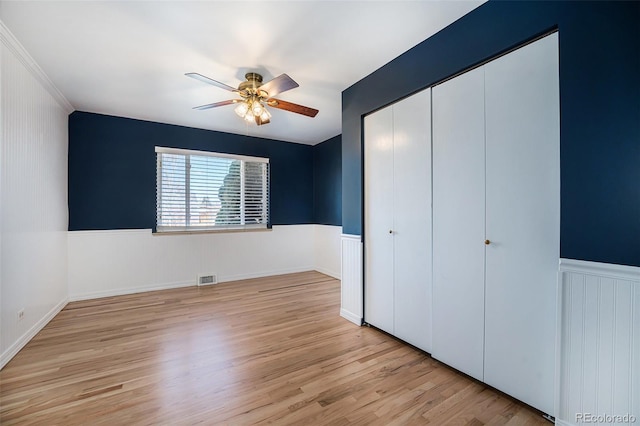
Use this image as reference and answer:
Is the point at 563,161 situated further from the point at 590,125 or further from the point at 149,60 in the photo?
the point at 149,60

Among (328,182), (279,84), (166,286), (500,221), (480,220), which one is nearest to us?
(500,221)

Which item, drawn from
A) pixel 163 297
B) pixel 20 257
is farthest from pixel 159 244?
pixel 20 257

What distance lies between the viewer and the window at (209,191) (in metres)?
4.28

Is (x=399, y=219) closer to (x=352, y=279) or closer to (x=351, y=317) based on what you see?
(x=352, y=279)

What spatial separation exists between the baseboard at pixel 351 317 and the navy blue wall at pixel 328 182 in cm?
201

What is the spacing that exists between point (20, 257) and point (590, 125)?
4304mm

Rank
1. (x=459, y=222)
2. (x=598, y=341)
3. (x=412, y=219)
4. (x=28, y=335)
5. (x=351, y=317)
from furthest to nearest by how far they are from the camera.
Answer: (x=351, y=317), (x=28, y=335), (x=412, y=219), (x=459, y=222), (x=598, y=341)

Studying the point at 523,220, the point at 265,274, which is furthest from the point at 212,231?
the point at 523,220

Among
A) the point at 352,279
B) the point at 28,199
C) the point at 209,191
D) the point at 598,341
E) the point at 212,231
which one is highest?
the point at 209,191

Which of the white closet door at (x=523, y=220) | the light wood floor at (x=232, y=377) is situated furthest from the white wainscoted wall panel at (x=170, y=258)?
the white closet door at (x=523, y=220)

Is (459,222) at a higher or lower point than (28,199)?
lower

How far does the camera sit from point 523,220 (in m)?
1.65

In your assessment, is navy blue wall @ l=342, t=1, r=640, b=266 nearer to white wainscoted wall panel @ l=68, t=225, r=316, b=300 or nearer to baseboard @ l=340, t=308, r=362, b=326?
baseboard @ l=340, t=308, r=362, b=326

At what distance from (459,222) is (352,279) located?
139 cm
